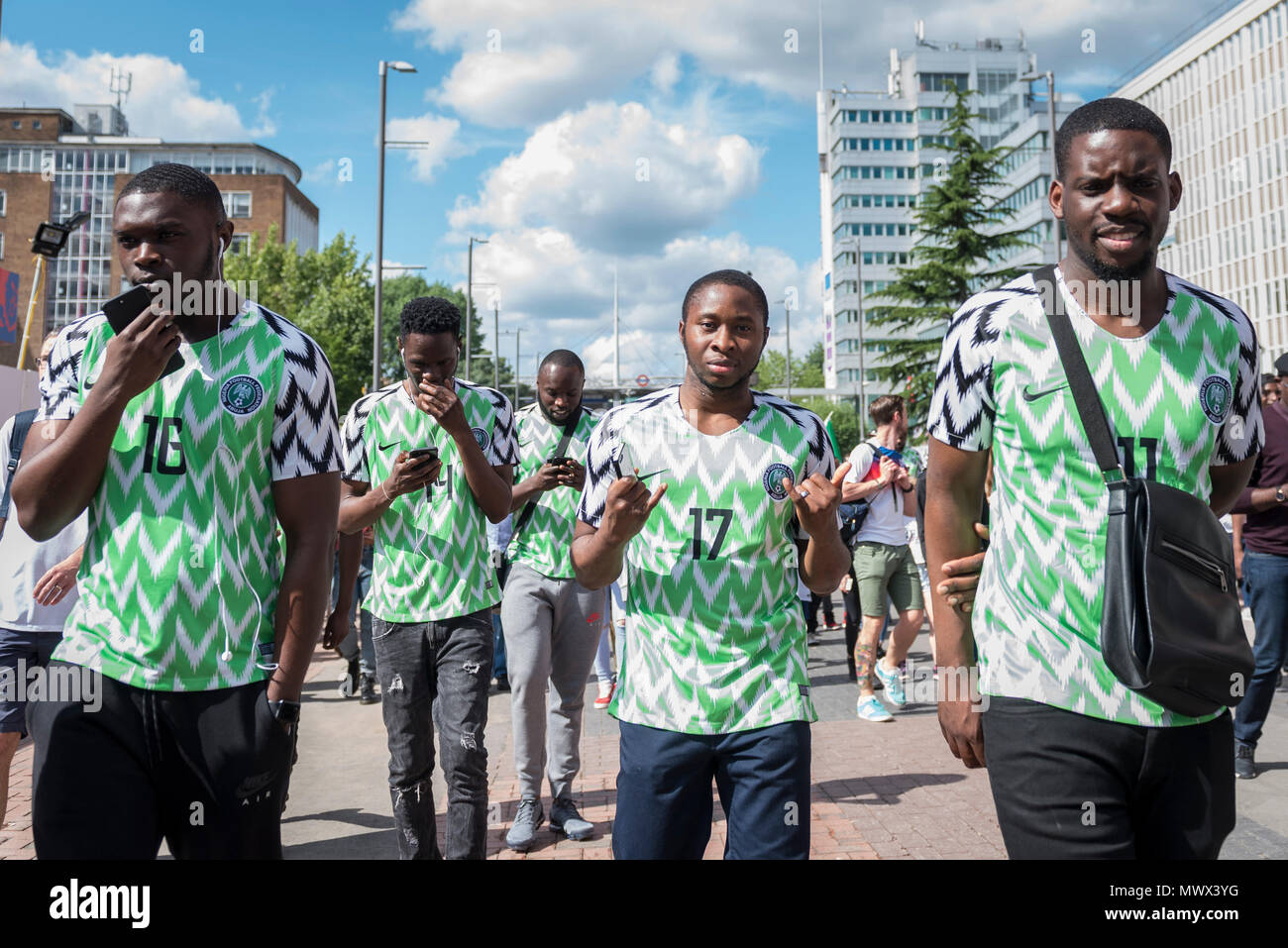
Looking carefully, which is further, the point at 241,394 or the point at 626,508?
the point at 626,508

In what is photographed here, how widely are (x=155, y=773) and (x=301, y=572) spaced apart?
574mm

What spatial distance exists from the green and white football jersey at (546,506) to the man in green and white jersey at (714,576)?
2004 mm

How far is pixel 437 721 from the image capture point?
4688 mm

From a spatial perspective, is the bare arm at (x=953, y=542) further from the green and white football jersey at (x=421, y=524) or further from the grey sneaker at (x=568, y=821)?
the grey sneaker at (x=568, y=821)

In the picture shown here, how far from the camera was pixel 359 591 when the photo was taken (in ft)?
38.4

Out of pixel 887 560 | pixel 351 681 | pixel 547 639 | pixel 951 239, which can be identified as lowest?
pixel 351 681

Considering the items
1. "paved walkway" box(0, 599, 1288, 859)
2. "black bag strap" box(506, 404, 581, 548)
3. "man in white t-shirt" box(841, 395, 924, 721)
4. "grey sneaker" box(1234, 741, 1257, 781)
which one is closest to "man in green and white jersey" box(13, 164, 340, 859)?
"paved walkway" box(0, 599, 1288, 859)

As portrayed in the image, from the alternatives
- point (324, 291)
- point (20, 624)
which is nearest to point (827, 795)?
point (20, 624)

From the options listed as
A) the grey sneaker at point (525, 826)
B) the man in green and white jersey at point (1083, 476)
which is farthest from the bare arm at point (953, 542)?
the grey sneaker at point (525, 826)

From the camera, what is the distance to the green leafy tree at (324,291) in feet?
145

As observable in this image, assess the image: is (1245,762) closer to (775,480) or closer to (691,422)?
(775,480)

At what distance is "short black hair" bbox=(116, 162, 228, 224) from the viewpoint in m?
2.73

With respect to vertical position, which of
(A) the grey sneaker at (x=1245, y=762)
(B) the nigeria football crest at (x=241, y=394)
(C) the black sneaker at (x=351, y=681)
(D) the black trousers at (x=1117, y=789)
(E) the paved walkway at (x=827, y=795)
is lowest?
(E) the paved walkway at (x=827, y=795)
